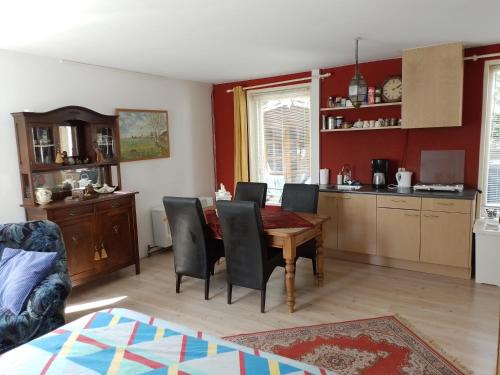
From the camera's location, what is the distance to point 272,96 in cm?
539

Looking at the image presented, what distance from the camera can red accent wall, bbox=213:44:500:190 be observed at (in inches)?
157

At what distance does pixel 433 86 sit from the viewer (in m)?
3.88

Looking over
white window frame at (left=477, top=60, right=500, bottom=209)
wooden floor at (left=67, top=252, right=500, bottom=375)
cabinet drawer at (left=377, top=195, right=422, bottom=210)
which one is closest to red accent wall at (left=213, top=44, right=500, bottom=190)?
white window frame at (left=477, top=60, right=500, bottom=209)

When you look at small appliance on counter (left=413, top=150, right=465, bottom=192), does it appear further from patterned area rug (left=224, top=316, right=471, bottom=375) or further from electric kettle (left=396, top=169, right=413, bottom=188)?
patterned area rug (left=224, top=316, right=471, bottom=375)

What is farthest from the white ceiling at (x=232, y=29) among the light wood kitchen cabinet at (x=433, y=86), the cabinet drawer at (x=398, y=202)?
the cabinet drawer at (x=398, y=202)

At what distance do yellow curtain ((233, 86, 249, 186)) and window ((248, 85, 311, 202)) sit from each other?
0.34 ft

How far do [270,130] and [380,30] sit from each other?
2.47 metres

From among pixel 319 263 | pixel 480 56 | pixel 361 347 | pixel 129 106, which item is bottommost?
pixel 361 347

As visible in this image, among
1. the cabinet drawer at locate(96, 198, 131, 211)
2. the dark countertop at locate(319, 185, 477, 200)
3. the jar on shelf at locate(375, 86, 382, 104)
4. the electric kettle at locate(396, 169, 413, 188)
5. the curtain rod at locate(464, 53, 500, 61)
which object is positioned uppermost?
the curtain rod at locate(464, 53, 500, 61)

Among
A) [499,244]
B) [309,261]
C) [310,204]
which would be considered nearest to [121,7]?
[310,204]

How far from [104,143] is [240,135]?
6.70 ft

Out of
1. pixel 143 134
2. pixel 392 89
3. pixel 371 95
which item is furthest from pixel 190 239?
pixel 392 89

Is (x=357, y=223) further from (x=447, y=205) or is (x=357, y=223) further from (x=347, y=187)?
(x=447, y=205)

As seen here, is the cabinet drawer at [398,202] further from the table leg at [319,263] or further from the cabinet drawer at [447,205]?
the table leg at [319,263]
